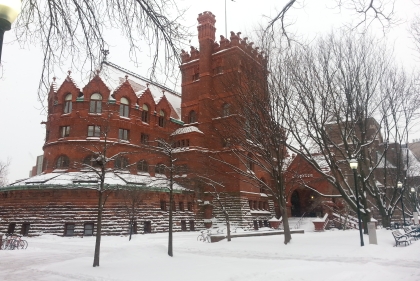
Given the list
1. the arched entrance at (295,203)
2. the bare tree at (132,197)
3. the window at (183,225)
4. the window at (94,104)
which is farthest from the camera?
the arched entrance at (295,203)

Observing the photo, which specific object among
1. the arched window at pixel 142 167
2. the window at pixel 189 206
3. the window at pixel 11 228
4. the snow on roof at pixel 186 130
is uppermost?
the snow on roof at pixel 186 130

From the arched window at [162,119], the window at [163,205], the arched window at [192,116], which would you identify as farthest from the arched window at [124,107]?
the window at [163,205]

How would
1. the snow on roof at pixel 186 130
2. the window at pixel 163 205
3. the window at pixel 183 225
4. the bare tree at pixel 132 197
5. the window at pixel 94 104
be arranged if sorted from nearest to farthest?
the bare tree at pixel 132 197 → the window at pixel 163 205 → the window at pixel 183 225 → the window at pixel 94 104 → the snow on roof at pixel 186 130

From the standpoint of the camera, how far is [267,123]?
60.5 feet

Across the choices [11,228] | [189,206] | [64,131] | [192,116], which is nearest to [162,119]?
[192,116]

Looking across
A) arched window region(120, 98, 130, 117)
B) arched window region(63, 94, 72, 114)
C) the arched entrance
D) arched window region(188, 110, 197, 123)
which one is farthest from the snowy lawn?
the arched entrance

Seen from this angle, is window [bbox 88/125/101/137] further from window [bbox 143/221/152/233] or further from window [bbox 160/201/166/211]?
window [bbox 143/221/152/233]

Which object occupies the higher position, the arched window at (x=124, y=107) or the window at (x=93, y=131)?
the arched window at (x=124, y=107)

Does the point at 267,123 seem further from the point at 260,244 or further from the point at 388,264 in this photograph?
the point at 388,264

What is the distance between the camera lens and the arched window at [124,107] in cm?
3884

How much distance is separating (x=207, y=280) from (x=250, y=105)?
35.6ft

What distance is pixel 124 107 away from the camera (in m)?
39.2

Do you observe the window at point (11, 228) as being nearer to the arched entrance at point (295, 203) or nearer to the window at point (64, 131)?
the window at point (64, 131)

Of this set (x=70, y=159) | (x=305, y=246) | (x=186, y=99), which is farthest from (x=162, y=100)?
(x=305, y=246)
